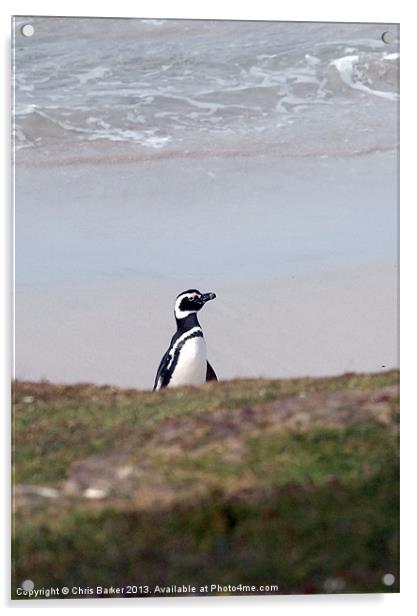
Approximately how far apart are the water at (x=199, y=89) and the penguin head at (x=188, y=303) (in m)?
0.65

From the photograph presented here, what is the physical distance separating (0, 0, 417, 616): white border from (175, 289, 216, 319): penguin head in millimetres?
783

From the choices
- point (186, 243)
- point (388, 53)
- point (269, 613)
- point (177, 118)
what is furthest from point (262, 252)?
point (269, 613)

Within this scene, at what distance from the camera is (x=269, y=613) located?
4.68 m

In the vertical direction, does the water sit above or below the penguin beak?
above

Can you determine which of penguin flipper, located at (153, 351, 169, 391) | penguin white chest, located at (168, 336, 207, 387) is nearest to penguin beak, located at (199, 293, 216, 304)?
penguin white chest, located at (168, 336, 207, 387)

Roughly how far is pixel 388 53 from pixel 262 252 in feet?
3.71

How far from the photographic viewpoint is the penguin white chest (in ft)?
15.8

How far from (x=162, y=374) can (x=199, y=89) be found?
4.43 ft

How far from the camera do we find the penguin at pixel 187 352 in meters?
4.78

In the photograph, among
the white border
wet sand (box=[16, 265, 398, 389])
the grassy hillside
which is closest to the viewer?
the grassy hillside

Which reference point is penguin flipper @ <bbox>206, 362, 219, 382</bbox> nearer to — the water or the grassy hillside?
the grassy hillside

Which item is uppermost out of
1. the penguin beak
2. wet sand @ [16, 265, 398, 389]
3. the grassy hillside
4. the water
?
the water
